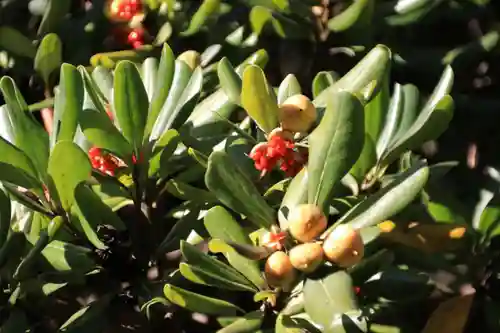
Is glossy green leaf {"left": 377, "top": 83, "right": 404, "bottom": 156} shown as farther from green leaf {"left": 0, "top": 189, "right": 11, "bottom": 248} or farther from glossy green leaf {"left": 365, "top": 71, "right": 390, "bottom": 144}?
green leaf {"left": 0, "top": 189, "right": 11, "bottom": 248}

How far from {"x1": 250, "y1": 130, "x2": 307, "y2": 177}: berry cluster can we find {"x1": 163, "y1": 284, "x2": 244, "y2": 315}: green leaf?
149 mm

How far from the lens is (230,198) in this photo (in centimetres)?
70

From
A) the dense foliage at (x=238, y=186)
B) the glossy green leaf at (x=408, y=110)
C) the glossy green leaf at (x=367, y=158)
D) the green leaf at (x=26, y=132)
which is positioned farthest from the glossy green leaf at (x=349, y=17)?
the green leaf at (x=26, y=132)

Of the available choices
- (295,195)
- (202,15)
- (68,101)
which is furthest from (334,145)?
(202,15)

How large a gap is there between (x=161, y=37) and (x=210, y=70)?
0.41ft

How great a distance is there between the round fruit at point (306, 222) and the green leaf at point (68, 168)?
0.22 metres

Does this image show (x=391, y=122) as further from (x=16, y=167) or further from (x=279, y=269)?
(x=16, y=167)

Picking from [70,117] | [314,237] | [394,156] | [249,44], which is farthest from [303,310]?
[249,44]

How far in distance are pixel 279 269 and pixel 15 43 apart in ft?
2.07

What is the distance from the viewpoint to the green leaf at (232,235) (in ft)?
2.33

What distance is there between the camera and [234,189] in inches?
27.4

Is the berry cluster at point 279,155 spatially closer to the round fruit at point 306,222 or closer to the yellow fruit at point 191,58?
the round fruit at point 306,222

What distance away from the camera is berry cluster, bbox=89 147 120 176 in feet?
2.75

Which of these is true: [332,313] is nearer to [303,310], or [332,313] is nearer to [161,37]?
[303,310]
